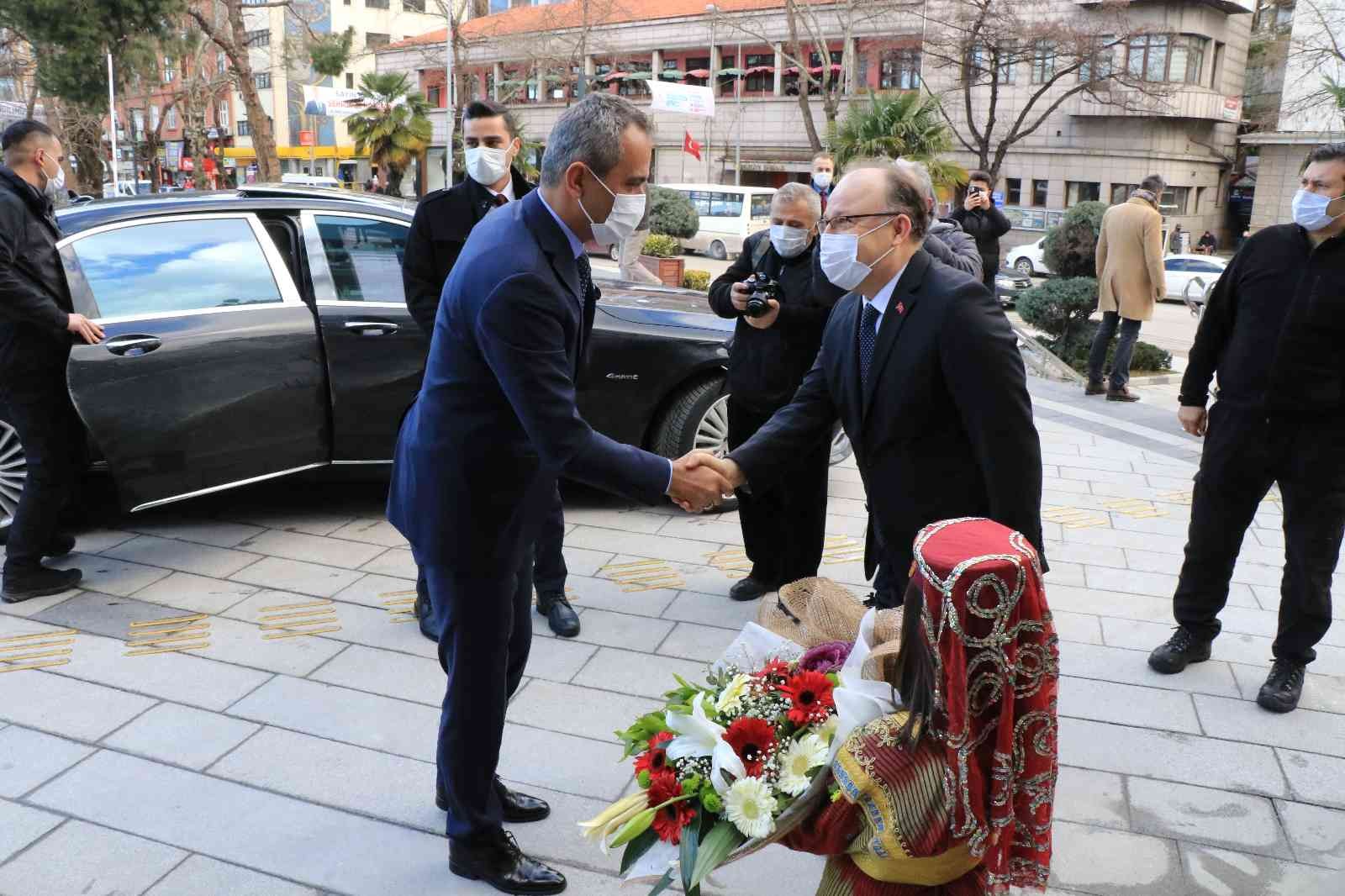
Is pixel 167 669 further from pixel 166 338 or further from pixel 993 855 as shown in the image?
pixel 993 855

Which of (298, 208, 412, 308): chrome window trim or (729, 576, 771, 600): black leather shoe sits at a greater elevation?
(298, 208, 412, 308): chrome window trim

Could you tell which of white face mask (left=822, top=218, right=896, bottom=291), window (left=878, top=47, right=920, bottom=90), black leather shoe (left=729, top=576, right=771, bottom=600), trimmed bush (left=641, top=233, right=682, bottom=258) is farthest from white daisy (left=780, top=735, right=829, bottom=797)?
window (left=878, top=47, right=920, bottom=90)

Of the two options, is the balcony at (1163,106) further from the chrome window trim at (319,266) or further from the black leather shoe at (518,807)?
the black leather shoe at (518,807)

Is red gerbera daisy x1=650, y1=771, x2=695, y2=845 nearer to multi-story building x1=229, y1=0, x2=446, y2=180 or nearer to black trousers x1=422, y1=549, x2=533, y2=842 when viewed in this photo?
black trousers x1=422, y1=549, x2=533, y2=842

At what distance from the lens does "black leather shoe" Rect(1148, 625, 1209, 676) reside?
13.9ft

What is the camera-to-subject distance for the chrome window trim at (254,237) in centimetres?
486

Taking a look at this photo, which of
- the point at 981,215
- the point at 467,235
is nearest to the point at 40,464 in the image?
the point at 467,235

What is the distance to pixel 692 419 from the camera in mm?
5852

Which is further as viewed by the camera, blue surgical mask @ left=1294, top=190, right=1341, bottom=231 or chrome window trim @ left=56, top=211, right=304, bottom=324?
chrome window trim @ left=56, top=211, right=304, bottom=324

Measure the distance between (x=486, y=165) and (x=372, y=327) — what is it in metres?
1.20

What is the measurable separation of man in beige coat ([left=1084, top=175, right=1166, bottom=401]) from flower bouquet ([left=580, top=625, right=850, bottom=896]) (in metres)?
8.41

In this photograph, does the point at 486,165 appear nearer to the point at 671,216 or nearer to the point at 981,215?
the point at 981,215

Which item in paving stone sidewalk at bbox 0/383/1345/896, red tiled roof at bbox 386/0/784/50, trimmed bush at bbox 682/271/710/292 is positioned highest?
red tiled roof at bbox 386/0/784/50

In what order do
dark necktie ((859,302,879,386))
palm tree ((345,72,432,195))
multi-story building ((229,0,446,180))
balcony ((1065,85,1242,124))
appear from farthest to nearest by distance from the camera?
multi-story building ((229,0,446,180)) → balcony ((1065,85,1242,124)) → palm tree ((345,72,432,195)) → dark necktie ((859,302,879,386))
